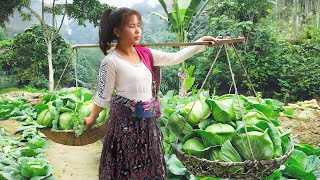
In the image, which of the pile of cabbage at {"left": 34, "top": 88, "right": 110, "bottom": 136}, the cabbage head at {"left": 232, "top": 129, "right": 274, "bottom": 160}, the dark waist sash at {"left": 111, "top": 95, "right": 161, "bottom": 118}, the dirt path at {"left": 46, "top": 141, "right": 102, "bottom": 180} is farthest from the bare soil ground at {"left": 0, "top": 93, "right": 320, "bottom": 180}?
the dark waist sash at {"left": 111, "top": 95, "right": 161, "bottom": 118}

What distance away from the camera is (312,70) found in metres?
9.00

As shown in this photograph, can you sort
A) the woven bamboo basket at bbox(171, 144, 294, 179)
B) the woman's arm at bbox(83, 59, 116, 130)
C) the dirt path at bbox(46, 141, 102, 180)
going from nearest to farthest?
the woven bamboo basket at bbox(171, 144, 294, 179), the woman's arm at bbox(83, 59, 116, 130), the dirt path at bbox(46, 141, 102, 180)

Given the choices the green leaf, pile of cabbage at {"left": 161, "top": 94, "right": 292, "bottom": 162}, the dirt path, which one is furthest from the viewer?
the dirt path

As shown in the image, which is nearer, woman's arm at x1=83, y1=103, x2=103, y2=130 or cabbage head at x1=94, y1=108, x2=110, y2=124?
woman's arm at x1=83, y1=103, x2=103, y2=130

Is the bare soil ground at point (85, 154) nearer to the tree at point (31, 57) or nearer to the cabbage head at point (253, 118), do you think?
the cabbage head at point (253, 118)

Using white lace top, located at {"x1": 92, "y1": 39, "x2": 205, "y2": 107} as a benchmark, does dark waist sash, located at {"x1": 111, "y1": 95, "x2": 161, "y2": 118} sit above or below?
below

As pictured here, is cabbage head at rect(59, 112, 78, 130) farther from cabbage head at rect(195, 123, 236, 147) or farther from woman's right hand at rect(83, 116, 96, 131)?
cabbage head at rect(195, 123, 236, 147)

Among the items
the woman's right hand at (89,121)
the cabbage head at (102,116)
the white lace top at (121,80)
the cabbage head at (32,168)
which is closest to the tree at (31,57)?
the cabbage head at (32,168)

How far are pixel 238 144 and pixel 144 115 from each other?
15.9 inches

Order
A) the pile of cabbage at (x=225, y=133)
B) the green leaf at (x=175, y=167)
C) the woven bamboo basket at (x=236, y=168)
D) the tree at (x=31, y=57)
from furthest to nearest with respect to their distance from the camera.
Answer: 1. the tree at (x=31, y=57)
2. the green leaf at (x=175, y=167)
3. the pile of cabbage at (x=225, y=133)
4. the woven bamboo basket at (x=236, y=168)

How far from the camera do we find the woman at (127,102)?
1.55 meters

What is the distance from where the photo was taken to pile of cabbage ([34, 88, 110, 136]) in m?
1.80

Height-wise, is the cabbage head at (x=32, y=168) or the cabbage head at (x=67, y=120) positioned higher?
the cabbage head at (x=67, y=120)

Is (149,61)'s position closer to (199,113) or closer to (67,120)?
(199,113)
